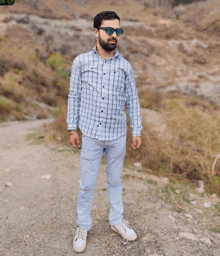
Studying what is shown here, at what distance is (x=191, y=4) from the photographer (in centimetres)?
3900

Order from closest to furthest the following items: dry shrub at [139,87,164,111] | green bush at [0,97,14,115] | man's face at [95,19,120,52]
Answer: man's face at [95,19,120,52], green bush at [0,97,14,115], dry shrub at [139,87,164,111]

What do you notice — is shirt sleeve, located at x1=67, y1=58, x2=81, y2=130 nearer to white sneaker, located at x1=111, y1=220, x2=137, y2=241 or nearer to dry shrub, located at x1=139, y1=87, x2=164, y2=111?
white sneaker, located at x1=111, y1=220, x2=137, y2=241

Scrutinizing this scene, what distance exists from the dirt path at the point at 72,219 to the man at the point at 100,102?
0.95 ft

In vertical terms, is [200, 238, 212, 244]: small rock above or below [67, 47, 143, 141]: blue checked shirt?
below

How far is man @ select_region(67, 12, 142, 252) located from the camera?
61.5 inches

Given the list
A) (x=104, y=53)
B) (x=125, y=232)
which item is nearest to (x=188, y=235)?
(x=125, y=232)

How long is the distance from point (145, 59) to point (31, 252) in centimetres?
2281

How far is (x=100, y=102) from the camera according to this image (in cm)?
160

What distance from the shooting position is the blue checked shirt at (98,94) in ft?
5.19

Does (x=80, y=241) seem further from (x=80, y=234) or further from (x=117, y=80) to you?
(x=117, y=80)

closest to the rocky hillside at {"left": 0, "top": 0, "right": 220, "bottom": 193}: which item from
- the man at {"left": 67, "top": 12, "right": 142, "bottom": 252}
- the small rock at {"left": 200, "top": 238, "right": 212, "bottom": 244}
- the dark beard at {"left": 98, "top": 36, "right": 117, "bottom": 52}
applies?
the small rock at {"left": 200, "top": 238, "right": 212, "bottom": 244}

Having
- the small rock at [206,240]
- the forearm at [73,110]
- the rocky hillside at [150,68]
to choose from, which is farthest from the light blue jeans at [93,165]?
the rocky hillside at [150,68]

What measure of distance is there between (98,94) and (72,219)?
129cm

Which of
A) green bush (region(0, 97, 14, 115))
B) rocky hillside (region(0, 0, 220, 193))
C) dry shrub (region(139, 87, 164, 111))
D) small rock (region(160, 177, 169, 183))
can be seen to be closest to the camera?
small rock (region(160, 177, 169, 183))
